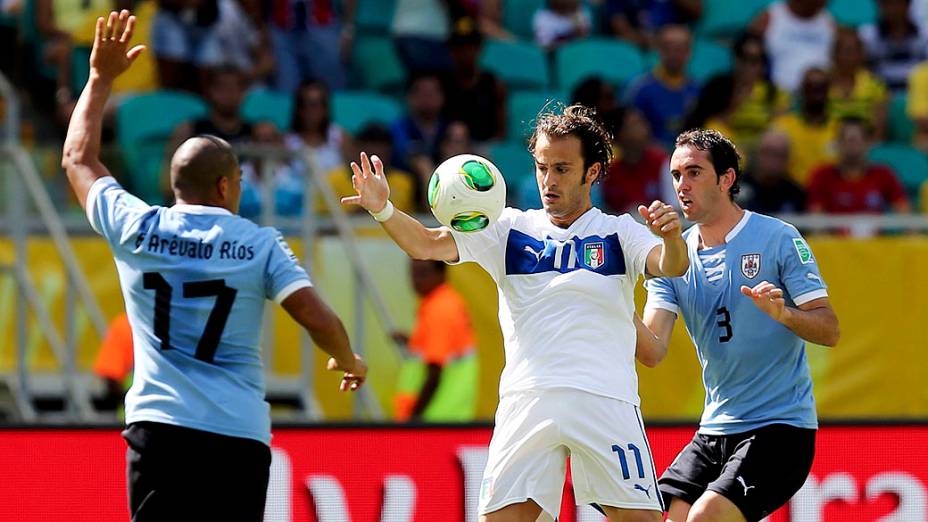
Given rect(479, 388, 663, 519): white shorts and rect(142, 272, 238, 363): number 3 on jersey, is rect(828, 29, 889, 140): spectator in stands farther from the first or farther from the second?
rect(142, 272, 238, 363): number 3 on jersey

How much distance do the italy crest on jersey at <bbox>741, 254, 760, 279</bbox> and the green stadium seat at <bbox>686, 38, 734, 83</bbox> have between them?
827cm

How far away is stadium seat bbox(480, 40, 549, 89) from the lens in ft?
46.9

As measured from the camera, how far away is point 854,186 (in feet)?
39.5

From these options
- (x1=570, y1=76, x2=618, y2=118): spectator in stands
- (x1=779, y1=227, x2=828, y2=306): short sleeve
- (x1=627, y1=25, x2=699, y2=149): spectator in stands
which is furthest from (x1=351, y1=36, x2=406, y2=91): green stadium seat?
(x1=779, y1=227, x2=828, y2=306): short sleeve

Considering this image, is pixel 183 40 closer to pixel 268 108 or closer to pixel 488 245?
pixel 268 108

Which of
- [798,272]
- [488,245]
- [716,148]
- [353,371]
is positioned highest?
[716,148]

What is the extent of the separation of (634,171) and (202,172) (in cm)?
691

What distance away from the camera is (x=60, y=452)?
8.23 metres

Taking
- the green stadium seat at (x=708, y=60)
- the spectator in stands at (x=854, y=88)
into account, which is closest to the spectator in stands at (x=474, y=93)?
the green stadium seat at (x=708, y=60)

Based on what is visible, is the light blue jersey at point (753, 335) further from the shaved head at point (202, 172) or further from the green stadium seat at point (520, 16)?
the green stadium seat at point (520, 16)

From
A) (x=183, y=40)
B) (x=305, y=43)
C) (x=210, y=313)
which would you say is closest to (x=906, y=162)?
(x=305, y=43)

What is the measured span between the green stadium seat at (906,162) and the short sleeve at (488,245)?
24.7 ft

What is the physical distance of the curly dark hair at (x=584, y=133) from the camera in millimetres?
5988

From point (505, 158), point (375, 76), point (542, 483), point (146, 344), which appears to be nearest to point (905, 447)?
point (542, 483)
